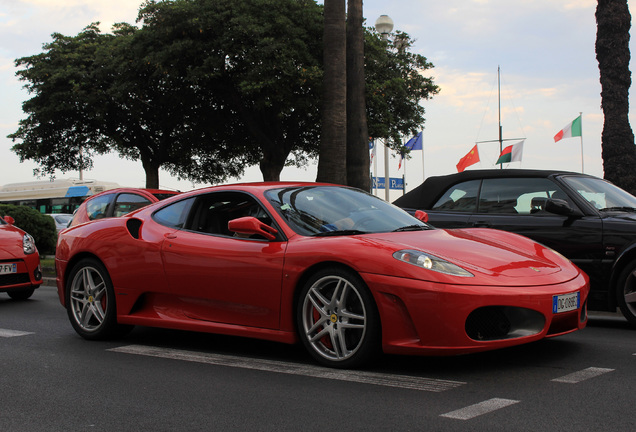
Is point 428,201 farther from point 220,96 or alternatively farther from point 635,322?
point 220,96

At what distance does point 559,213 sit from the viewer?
6785 mm

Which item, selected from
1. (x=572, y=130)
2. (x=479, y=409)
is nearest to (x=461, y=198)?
(x=479, y=409)

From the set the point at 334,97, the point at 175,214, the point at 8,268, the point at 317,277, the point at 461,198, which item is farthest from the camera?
the point at 334,97

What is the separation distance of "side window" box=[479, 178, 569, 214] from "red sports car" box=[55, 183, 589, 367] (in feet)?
5.57

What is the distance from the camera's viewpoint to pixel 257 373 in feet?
15.5

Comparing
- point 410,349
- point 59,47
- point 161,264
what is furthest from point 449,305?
point 59,47

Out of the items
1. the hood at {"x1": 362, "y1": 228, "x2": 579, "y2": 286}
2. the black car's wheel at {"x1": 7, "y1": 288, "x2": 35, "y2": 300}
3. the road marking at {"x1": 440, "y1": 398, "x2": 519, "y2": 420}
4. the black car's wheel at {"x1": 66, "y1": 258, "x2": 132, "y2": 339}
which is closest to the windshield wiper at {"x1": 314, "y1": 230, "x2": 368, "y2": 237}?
the hood at {"x1": 362, "y1": 228, "x2": 579, "y2": 286}

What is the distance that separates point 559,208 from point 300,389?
11.9 ft

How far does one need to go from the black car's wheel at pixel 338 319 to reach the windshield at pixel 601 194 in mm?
3464

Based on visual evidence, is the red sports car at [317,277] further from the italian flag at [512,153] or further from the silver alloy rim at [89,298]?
the italian flag at [512,153]

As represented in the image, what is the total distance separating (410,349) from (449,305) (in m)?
0.37

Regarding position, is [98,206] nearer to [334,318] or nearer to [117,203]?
[117,203]

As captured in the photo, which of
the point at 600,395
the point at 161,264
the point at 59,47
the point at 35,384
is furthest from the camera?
the point at 59,47

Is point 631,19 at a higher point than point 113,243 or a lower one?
higher
